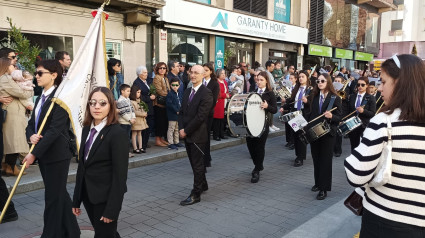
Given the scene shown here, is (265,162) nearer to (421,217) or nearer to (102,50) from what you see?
(102,50)

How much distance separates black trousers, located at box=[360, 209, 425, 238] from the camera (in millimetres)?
2162

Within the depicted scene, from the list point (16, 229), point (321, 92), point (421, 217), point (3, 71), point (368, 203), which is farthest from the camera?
point (321, 92)

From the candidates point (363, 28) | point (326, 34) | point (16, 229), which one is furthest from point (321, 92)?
point (363, 28)

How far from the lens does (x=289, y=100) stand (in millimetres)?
9320

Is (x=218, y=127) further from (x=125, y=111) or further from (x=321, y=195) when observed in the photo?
(x=321, y=195)

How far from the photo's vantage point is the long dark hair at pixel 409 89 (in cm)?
208

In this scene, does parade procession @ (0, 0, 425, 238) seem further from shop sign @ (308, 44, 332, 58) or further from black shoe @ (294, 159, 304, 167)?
shop sign @ (308, 44, 332, 58)

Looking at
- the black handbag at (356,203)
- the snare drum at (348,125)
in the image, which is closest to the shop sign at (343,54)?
the snare drum at (348,125)

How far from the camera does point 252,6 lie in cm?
1794

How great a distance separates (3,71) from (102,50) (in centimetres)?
171

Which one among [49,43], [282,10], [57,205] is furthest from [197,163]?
[282,10]

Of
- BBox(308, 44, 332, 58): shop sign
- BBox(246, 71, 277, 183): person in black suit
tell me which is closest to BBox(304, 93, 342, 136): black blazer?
BBox(246, 71, 277, 183): person in black suit

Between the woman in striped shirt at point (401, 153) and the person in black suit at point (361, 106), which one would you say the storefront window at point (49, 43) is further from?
the woman in striped shirt at point (401, 153)

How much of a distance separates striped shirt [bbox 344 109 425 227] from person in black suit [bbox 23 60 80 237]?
9.71 feet
